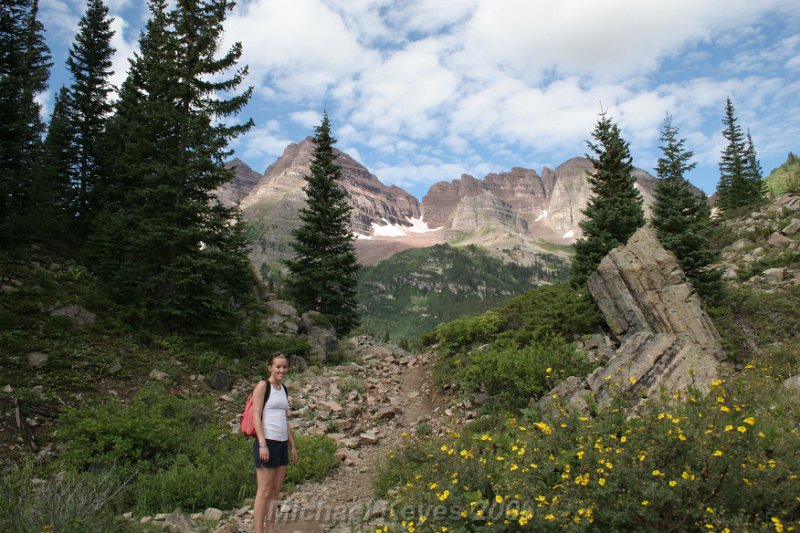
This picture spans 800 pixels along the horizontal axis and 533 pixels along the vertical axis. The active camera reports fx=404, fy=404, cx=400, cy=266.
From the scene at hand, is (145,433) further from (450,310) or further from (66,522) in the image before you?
(450,310)

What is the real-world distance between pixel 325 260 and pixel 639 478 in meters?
19.3

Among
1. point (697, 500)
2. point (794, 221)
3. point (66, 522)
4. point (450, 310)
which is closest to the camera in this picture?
point (697, 500)

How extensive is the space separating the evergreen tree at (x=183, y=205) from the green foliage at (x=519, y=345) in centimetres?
815

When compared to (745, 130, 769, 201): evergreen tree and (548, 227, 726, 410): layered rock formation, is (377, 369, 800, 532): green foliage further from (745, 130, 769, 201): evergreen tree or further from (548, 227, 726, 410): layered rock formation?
(745, 130, 769, 201): evergreen tree

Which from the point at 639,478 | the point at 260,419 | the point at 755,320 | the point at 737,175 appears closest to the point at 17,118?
the point at 260,419

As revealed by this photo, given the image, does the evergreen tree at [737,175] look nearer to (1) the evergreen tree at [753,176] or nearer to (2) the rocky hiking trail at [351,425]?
(1) the evergreen tree at [753,176]

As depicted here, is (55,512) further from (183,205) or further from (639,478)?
(183,205)

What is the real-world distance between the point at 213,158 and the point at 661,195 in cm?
1842

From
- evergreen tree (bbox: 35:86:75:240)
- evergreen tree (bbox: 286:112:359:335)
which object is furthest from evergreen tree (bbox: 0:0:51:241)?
evergreen tree (bbox: 286:112:359:335)

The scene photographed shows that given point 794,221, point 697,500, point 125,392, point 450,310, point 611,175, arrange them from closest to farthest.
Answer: point 697,500 → point 125,392 → point 611,175 → point 794,221 → point 450,310

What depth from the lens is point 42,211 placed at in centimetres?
1780

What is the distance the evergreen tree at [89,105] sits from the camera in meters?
20.6

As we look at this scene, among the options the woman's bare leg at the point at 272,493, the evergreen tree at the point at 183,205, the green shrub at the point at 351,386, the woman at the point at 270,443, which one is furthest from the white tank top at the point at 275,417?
the evergreen tree at the point at 183,205

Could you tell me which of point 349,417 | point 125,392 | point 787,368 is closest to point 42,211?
point 125,392
